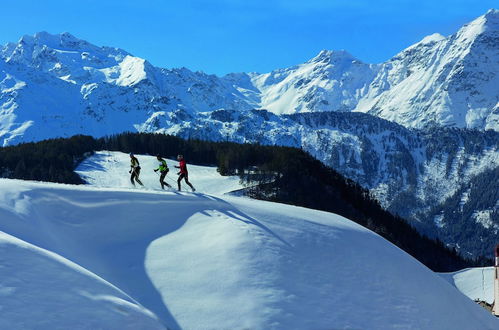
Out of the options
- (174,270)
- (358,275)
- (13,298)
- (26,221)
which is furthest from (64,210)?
(358,275)

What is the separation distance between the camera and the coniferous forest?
419 ft

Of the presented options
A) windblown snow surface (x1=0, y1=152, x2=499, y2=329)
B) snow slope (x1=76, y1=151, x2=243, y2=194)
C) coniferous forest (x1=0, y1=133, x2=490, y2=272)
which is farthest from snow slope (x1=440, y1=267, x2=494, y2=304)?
coniferous forest (x1=0, y1=133, x2=490, y2=272)

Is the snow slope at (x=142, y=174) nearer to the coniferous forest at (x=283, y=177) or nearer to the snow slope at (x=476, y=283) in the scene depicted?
the coniferous forest at (x=283, y=177)

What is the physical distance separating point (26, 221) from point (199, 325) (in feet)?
27.3

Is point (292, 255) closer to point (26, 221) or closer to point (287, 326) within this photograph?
point (287, 326)

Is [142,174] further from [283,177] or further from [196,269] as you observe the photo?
[196,269]

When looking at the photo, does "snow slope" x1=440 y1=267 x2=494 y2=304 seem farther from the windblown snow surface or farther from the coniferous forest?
the coniferous forest

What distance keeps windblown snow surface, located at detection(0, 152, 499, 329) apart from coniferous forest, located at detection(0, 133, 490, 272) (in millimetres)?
92387

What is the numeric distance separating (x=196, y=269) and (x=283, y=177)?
362 feet

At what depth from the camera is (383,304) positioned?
2223 centimetres

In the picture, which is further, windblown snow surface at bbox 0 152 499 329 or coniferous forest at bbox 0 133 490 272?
coniferous forest at bbox 0 133 490 272

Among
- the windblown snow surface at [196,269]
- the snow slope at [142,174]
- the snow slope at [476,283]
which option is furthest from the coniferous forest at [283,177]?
the windblown snow surface at [196,269]

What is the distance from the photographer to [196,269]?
2247 cm

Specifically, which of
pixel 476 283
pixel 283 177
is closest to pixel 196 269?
pixel 476 283
